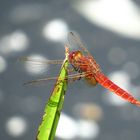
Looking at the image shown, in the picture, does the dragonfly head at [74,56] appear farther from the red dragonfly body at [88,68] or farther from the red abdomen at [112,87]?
the red abdomen at [112,87]

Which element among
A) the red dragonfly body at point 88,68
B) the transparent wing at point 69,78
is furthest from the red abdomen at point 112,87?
the transparent wing at point 69,78

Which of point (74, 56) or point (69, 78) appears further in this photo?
point (74, 56)

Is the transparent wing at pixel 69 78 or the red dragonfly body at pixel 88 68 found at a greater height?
the red dragonfly body at pixel 88 68

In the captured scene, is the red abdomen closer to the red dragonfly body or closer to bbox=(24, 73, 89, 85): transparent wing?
the red dragonfly body

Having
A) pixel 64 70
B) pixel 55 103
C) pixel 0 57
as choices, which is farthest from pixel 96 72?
pixel 0 57

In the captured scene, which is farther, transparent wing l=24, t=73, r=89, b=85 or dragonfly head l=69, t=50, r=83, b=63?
dragonfly head l=69, t=50, r=83, b=63

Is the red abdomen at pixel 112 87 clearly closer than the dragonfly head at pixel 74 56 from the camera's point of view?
Yes

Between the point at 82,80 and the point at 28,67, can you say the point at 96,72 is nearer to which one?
the point at 82,80

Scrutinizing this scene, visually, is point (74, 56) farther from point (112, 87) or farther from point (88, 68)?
point (112, 87)

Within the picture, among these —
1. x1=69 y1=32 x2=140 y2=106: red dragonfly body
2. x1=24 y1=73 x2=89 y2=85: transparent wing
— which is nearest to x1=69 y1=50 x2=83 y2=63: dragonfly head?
x1=69 y1=32 x2=140 y2=106: red dragonfly body

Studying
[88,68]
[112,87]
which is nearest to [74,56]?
[88,68]

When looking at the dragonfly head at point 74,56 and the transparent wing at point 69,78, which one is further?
the dragonfly head at point 74,56

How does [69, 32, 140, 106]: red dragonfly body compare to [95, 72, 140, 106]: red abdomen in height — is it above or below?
above
